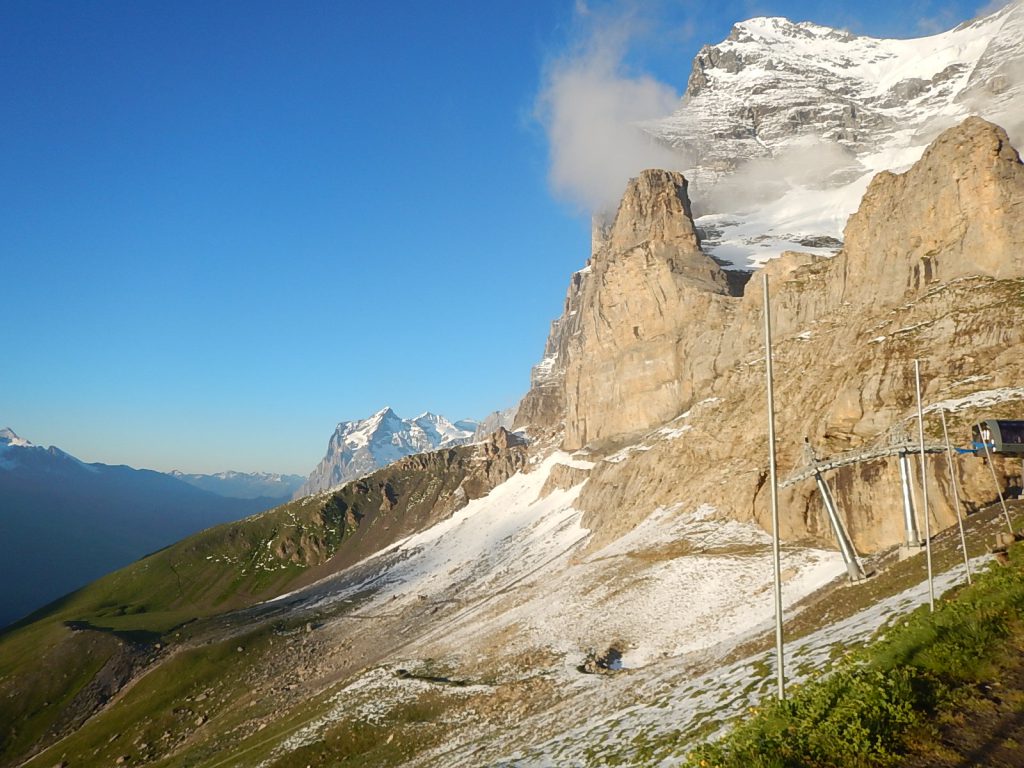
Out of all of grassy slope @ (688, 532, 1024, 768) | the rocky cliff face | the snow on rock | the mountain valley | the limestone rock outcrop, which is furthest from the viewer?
the limestone rock outcrop

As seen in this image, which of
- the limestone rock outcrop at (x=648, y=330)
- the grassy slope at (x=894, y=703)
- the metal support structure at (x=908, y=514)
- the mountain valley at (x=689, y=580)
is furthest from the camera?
the limestone rock outcrop at (x=648, y=330)

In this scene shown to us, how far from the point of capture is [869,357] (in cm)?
7444

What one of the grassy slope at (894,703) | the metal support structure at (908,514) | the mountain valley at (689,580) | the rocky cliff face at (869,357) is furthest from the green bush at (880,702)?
the rocky cliff face at (869,357)

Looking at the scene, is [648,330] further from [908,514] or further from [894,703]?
[894,703]

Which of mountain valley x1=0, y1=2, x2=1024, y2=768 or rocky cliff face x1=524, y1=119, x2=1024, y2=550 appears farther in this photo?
rocky cliff face x1=524, y1=119, x2=1024, y2=550

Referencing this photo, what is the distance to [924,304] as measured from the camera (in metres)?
76.9

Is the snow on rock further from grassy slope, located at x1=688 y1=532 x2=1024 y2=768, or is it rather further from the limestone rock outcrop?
the limestone rock outcrop

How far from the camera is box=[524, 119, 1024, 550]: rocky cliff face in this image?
5772cm

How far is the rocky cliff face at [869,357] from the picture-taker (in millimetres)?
57719

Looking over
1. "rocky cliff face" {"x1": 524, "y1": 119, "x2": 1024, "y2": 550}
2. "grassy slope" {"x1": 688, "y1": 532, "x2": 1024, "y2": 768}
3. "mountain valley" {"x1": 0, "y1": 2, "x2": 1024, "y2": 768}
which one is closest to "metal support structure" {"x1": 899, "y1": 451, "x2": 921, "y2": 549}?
"mountain valley" {"x1": 0, "y1": 2, "x2": 1024, "y2": 768}

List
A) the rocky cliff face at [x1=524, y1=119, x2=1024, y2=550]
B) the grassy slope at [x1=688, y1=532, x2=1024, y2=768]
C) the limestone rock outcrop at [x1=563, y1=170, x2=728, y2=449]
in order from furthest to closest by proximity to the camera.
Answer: the limestone rock outcrop at [x1=563, y1=170, x2=728, y2=449] < the rocky cliff face at [x1=524, y1=119, x2=1024, y2=550] < the grassy slope at [x1=688, y1=532, x2=1024, y2=768]

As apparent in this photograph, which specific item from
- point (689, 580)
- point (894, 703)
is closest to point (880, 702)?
point (894, 703)

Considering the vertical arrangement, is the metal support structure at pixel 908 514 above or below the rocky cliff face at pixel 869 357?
below

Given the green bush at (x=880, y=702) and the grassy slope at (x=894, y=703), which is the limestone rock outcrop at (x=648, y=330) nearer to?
the green bush at (x=880, y=702)
